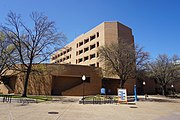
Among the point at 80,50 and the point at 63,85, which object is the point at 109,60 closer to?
the point at 63,85

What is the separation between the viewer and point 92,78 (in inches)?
1432

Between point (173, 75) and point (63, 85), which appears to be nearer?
point (63, 85)

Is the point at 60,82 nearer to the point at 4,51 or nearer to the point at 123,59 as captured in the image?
the point at 4,51

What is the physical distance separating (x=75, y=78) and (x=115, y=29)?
18.2 m

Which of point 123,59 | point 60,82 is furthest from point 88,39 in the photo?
point 123,59

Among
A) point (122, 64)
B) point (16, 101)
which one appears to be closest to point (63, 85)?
point (122, 64)

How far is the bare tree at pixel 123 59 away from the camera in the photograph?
27516mm

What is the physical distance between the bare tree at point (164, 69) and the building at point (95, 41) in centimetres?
996

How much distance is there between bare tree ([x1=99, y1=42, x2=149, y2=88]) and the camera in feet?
90.3

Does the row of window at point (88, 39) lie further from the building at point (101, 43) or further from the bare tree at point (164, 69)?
the bare tree at point (164, 69)

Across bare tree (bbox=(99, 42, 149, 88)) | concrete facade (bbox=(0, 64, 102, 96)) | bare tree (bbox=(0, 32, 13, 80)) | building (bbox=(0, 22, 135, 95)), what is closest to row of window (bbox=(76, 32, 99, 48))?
building (bbox=(0, 22, 135, 95))

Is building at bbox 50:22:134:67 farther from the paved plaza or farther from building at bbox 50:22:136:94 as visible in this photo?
the paved plaza

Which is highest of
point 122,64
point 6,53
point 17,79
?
point 6,53

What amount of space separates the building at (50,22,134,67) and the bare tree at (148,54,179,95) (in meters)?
9.96
